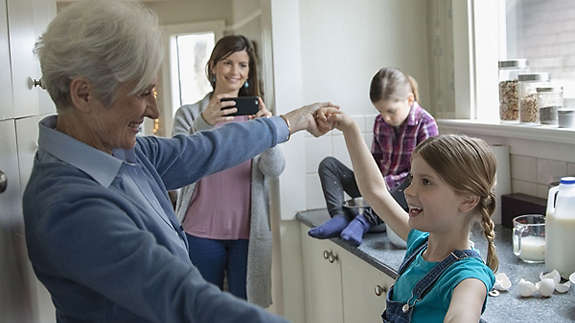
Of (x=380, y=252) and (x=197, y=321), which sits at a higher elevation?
(x=197, y=321)

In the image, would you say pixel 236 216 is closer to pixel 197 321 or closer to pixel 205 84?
pixel 197 321

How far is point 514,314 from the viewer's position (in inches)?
56.8

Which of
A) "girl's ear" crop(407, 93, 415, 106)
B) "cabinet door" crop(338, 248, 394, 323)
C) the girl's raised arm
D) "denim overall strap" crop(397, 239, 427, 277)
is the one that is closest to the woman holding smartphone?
"cabinet door" crop(338, 248, 394, 323)

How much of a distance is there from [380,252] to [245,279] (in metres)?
0.74

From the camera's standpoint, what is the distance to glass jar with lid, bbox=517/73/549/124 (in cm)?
214

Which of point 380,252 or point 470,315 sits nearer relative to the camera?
point 470,315

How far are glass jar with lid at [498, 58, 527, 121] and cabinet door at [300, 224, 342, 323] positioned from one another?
0.81 meters

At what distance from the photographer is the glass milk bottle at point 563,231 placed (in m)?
1.67

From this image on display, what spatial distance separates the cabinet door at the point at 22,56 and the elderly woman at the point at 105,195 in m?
0.32

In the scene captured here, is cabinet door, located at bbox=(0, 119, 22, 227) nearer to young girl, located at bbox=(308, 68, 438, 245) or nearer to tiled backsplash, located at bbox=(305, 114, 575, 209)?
young girl, located at bbox=(308, 68, 438, 245)

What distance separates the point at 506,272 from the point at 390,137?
3.01 feet

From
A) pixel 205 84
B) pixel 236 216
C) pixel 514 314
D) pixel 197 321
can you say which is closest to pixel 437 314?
pixel 514 314

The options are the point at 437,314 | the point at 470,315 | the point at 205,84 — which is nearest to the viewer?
the point at 470,315

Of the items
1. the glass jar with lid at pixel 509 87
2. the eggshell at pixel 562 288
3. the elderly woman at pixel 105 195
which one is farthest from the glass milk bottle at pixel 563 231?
the elderly woman at pixel 105 195
